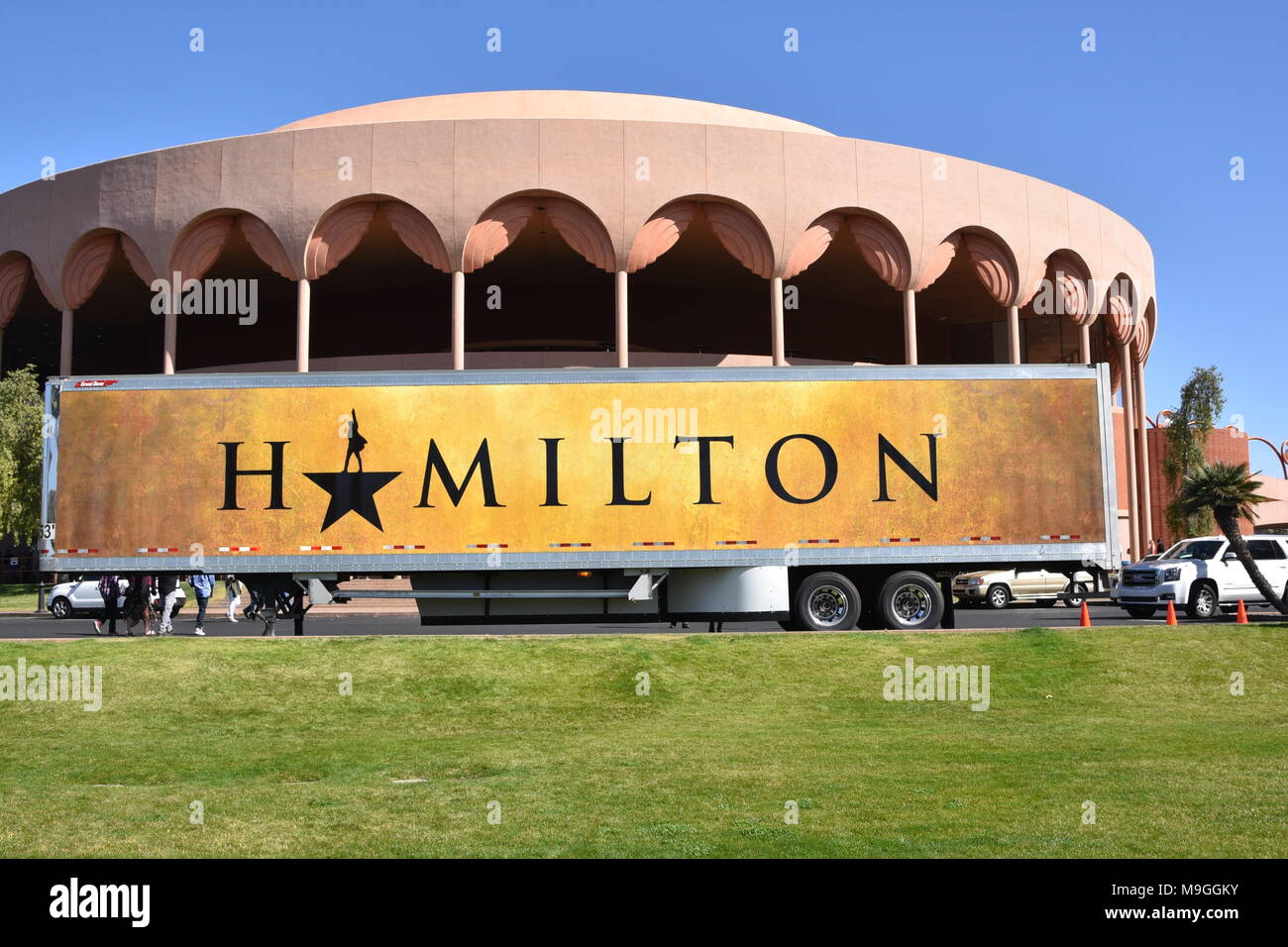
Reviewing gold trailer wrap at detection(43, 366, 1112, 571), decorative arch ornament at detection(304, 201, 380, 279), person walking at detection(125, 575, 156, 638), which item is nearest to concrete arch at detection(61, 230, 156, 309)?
decorative arch ornament at detection(304, 201, 380, 279)

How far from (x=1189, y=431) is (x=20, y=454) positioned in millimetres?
45881

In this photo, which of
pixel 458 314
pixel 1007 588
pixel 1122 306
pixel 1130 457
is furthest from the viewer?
pixel 1130 457

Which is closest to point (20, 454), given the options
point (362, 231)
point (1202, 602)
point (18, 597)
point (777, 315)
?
point (18, 597)

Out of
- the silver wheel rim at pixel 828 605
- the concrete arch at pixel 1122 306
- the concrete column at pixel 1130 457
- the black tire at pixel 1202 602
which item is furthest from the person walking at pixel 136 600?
the concrete column at pixel 1130 457

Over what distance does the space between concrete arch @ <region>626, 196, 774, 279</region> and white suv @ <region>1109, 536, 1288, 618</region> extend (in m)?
13.8

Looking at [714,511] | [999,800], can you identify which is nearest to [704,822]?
[999,800]

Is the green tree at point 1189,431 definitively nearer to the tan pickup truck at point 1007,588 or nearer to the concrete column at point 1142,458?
the concrete column at point 1142,458

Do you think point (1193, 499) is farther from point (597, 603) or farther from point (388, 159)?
point (388, 159)

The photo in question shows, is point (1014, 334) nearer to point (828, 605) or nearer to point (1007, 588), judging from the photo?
point (1007, 588)

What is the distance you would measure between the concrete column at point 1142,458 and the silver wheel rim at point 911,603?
2973cm

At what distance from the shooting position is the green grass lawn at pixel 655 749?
7.25 m

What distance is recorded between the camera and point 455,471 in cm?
1900

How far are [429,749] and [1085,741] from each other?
6.48 m
